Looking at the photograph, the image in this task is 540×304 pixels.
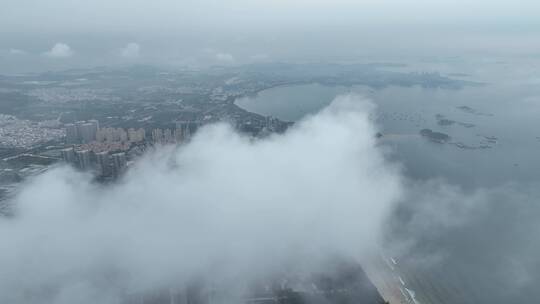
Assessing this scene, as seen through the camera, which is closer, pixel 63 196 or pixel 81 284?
pixel 81 284

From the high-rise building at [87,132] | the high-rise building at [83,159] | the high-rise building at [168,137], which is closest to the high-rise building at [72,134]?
the high-rise building at [87,132]

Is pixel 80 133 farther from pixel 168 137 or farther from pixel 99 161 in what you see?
pixel 99 161

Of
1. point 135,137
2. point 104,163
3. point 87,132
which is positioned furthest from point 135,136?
point 104,163

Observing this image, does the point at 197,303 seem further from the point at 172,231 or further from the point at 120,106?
the point at 120,106

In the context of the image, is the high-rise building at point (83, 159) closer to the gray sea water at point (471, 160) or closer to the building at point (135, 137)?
the building at point (135, 137)

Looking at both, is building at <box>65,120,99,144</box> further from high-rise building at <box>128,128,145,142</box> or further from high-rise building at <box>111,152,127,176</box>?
high-rise building at <box>111,152,127,176</box>

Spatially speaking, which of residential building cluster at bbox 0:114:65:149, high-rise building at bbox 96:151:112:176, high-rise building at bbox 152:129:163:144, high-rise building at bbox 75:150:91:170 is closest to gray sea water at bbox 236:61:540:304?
high-rise building at bbox 152:129:163:144

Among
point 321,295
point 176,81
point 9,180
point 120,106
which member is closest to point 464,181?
point 321,295
